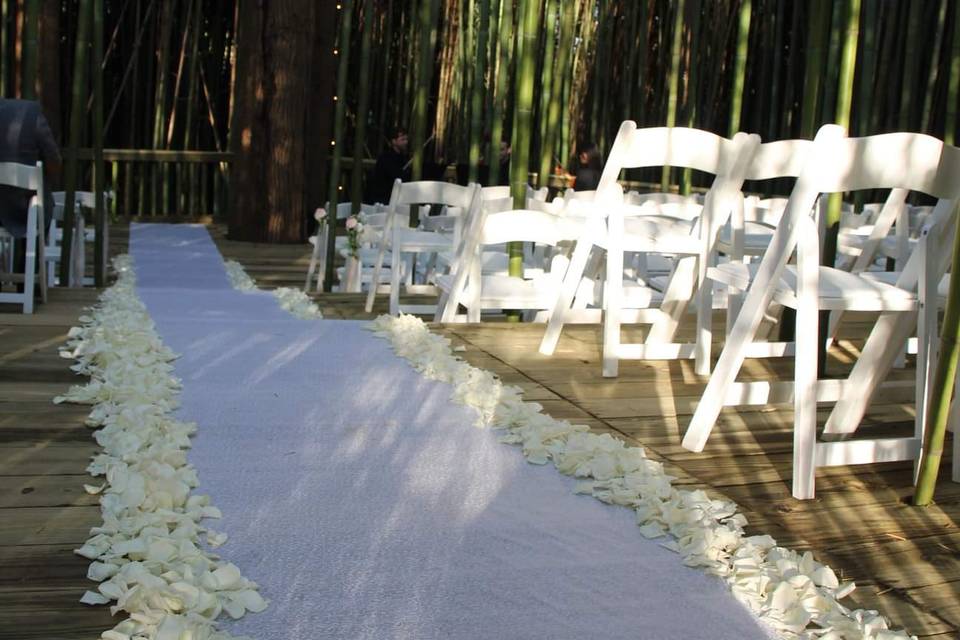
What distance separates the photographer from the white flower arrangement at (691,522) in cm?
151

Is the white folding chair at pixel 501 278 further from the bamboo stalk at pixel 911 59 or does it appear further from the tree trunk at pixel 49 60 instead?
the tree trunk at pixel 49 60

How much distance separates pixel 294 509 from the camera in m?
1.84

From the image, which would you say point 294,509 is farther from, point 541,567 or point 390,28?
point 390,28

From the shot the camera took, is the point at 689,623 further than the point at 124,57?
No

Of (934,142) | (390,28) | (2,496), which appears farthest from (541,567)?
(390,28)

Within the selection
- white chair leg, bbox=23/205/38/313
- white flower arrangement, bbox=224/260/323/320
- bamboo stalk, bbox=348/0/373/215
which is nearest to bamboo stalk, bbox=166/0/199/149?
bamboo stalk, bbox=348/0/373/215

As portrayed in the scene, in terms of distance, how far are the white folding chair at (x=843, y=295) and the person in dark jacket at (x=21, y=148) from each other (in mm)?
2827

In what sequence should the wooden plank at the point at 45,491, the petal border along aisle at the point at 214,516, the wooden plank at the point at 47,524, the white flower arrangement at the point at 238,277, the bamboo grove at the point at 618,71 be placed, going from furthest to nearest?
1. the white flower arrangement at the point at 238,277
2. the bamboo grove at the point at 618,71
3. the wooden plank at the point at 45,491
4. the wooden plank at the point at 47,524
5. the petal border along aisle at the point at 214,516

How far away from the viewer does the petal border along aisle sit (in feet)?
4.78

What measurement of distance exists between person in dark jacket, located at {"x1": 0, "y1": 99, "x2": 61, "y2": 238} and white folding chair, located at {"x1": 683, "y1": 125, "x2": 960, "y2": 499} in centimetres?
283

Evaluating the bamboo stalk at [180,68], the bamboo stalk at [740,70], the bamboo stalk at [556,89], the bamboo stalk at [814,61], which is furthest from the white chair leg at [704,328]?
the bamboo stalk at [180,68]

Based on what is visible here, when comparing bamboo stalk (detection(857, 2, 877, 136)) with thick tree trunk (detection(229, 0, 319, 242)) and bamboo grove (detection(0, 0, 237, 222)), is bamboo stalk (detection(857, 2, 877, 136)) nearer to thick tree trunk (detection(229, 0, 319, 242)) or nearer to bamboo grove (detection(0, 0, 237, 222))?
thick tree trunk (detection(229, 0, 319, 242))

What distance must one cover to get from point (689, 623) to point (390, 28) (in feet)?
30.9

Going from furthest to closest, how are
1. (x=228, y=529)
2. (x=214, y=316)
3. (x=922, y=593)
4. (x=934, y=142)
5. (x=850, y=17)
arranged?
(x=214, y=316) → (x=850, y=17) → (x=934, y=142) → (x=228, y=529) → (x=922, y=593)
